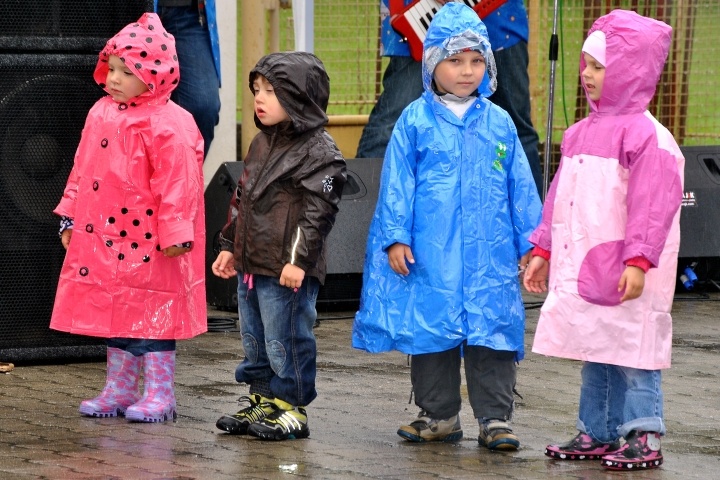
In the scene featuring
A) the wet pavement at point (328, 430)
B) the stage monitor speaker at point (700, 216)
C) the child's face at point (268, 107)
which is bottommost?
the wet pavement at point (328, 430)

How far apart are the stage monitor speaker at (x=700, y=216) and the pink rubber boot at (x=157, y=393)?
4152 millimetres

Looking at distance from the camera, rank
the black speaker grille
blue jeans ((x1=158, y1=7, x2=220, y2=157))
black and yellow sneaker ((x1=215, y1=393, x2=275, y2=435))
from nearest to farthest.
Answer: black and yellow sneaker ((x1=215, y1=393, x2=275, y2=435))
the black speaker grille
blue jeans ((x1=158, y1=7, x2=220, y2=157))

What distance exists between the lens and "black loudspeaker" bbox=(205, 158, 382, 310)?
315 inches

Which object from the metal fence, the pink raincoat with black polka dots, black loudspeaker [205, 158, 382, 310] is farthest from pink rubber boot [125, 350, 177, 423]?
the metal fence

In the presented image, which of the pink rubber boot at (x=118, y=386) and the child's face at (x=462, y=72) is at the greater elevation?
the child's face at (x=462, y=72)

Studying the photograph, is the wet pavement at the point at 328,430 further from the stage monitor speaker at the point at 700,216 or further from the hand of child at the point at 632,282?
the stage monitor speaker at the point at 700,216

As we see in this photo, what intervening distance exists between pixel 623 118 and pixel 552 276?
1.86 ft

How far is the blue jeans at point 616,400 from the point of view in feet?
16.1

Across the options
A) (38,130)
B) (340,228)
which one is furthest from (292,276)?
(340,228)

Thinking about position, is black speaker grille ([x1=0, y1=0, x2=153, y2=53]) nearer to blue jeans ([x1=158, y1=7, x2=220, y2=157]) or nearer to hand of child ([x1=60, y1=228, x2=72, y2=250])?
blue jeans ([x1=158, y1=7, x2=220, y2=157])

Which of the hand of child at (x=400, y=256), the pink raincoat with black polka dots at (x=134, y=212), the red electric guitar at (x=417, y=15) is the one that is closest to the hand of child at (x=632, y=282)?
the hand of child at (x=400, y=256)

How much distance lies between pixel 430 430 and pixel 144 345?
1143mm

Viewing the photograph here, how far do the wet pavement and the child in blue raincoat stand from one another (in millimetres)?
235

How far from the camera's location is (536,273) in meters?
5.12
